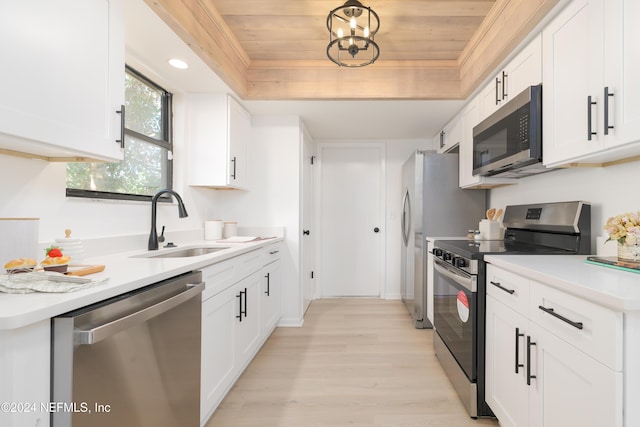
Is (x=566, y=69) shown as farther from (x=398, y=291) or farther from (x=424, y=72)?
(x=398, y=291)

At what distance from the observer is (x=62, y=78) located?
1137 mm

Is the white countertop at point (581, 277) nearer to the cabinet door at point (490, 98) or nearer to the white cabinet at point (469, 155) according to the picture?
the white cabinet at point (469, 155)

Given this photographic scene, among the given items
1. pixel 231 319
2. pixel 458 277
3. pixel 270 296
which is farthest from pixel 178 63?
pixel 458 277

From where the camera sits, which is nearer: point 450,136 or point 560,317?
point 560,317

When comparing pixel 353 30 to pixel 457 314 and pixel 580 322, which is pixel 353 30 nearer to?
pixel 580 322

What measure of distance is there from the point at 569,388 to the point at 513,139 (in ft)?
4.51

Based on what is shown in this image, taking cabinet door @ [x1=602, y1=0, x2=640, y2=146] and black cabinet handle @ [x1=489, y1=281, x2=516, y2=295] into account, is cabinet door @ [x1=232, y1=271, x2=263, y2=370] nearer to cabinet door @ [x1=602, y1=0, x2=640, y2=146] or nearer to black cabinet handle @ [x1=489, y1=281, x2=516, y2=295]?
black cabinet handle @ [x1=489, y1=281, x2=516, y2=295]

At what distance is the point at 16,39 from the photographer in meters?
0.98

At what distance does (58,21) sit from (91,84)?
223mm

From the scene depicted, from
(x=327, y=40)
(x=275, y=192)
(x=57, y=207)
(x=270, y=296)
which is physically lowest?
(x=270, y=296)

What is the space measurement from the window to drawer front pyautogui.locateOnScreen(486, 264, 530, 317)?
221cm

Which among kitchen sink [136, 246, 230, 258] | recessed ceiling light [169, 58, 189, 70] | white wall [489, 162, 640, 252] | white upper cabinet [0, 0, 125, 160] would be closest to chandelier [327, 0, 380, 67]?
recessed ceiling light [169, 58, 189, 70]

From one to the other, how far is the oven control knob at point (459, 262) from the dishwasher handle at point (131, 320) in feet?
4.79

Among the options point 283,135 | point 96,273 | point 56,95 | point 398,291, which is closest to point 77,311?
point 96,273
